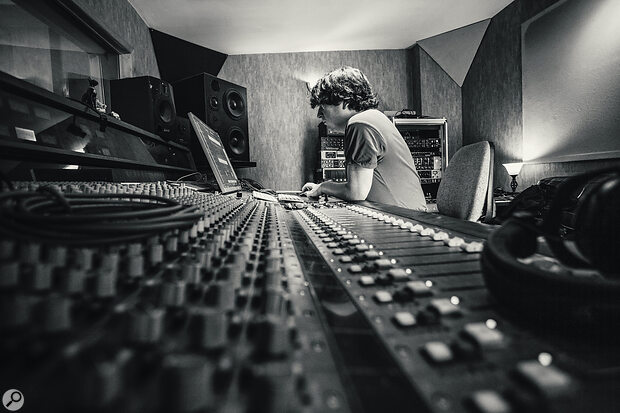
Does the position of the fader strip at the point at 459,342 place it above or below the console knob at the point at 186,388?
below

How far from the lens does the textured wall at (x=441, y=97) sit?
14.0ft

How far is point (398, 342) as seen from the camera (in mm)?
208

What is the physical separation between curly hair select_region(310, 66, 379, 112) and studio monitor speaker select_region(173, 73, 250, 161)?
1289 mm

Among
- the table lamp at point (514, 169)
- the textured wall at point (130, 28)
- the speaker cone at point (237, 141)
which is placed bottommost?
the table lamp at point (514, 169)

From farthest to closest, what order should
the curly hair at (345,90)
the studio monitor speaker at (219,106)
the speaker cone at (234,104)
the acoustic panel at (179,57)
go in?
the acoustic panel at (179,57), the speaker cone at (234,104), the studio monitor speaker at (219,106), the curly hair at (345,90)

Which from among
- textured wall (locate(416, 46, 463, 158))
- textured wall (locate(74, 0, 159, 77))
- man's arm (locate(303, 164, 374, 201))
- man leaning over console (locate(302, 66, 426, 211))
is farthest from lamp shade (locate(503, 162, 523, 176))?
textured wall (locate(74, 0, 159, 77))

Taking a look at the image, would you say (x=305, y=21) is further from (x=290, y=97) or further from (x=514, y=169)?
(x=514, y=169)

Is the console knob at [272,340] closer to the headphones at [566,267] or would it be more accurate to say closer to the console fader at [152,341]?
the console fader at [152,341]

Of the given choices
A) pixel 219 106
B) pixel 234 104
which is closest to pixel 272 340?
pixel 219 106

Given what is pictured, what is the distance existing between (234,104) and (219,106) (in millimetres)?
192

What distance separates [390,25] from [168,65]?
261cm

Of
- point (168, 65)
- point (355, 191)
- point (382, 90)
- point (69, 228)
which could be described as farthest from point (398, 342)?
point (382, 90)

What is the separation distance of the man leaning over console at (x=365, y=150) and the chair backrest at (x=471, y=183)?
227 mm

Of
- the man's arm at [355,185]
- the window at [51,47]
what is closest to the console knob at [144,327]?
the man's arm at [355,185]
